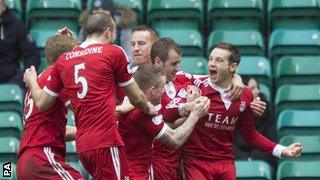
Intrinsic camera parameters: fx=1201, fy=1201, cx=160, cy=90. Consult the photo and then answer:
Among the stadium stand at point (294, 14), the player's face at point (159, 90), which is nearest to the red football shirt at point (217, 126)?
the player's face at point (159, 90)

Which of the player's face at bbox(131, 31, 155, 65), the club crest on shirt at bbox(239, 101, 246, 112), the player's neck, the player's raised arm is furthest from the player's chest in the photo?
the player's raised arm

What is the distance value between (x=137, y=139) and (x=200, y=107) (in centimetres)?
55

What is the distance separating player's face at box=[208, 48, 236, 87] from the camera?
30.1 feet

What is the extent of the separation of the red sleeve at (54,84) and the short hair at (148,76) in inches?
21.9

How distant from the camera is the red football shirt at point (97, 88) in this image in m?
8.19

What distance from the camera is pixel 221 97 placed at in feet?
30.3

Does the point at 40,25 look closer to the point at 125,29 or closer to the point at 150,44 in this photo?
the point at 125,29

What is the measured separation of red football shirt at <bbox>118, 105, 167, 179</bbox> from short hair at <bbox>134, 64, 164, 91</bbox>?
194 millimetres

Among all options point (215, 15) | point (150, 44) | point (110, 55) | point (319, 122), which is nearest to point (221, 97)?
point (150, 44)

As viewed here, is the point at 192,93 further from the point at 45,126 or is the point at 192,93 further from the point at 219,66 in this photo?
the point at 45,126

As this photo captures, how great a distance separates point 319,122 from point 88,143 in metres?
3.65

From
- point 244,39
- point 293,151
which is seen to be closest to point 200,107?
point 293,151

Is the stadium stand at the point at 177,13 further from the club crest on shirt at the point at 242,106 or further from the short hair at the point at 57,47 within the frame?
the short hair at the point at 57,47

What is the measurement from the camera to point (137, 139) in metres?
8.70
